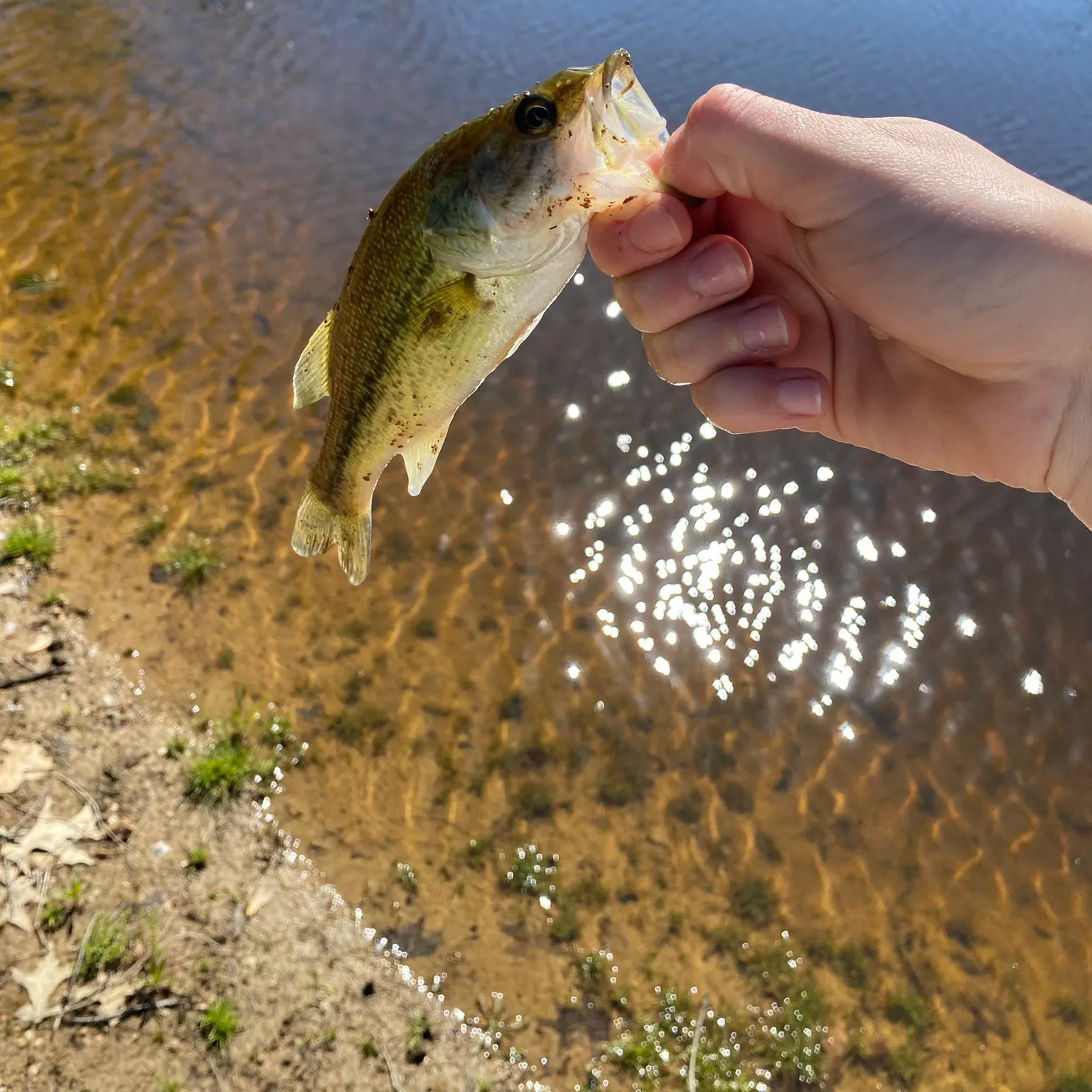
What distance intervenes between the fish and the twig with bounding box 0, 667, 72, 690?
3.26 m

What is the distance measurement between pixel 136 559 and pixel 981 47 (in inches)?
639

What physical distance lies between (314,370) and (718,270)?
5.15 feet

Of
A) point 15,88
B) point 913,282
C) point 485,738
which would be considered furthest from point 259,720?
point 15,88

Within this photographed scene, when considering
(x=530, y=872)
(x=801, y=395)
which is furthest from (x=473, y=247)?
(x=530, y=872)

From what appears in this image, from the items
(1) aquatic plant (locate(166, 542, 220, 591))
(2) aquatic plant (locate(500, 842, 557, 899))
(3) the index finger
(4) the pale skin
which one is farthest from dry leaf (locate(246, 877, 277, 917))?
(3) the index finger

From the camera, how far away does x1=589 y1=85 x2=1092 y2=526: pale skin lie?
105 inches

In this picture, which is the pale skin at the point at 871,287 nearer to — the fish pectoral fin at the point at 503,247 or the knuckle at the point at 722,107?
the knuckle at the point at 722,107

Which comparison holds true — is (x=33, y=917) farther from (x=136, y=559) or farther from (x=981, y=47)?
(x=981, y=47)

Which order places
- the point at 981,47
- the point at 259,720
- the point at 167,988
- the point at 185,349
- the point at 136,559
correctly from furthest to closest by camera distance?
the point at 981,47, the point at 185,349, the point at 136,559, the point at 259,720, the point at 167,988

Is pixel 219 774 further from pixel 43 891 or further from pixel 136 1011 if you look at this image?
pixel 136 1011

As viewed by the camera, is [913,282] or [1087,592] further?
[1087,592]

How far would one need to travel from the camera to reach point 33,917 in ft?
13.2

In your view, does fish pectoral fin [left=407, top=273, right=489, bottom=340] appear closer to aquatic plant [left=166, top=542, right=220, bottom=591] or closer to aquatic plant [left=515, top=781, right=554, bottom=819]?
aquatic plant [left=515, top=781, right=554, bottom=819]

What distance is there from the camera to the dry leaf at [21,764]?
4488 millimetres
